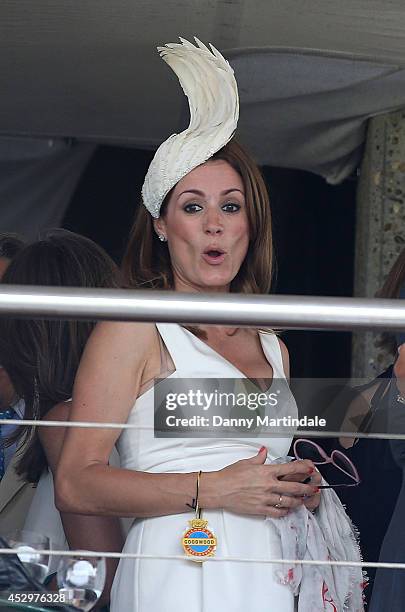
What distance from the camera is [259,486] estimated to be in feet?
4.35

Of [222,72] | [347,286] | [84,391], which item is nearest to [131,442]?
[84,391]

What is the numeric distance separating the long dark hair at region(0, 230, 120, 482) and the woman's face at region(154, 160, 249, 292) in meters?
0.11

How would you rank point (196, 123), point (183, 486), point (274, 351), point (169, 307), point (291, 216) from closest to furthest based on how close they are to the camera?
point (169, 307), point (183, 486), point (274, 351), point (196, 123), point (291, 216)

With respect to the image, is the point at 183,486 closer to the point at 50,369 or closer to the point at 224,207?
the point at 50,369

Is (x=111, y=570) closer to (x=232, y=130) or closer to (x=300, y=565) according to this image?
(x=300, y=565)

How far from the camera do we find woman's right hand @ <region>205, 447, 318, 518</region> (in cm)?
131

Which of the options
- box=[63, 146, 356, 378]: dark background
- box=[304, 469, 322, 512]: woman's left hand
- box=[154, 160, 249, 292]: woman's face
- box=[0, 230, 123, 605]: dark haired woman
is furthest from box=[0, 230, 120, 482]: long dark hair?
box=[63, 146, 356, 378]: dark background

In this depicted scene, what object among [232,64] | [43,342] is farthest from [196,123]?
[232,64]

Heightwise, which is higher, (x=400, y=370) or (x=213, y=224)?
(x=213, y=224)

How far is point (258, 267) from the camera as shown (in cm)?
169

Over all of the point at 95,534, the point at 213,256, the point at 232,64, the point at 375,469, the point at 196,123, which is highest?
the point at 232,64

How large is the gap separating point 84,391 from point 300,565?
1.12 ft

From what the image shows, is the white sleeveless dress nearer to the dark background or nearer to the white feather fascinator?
the white feather fascinator

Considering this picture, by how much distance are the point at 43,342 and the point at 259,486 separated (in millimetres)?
405
